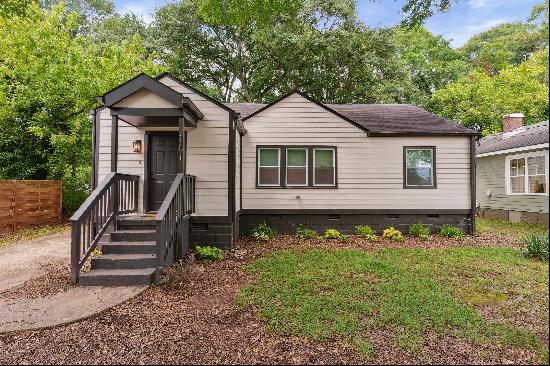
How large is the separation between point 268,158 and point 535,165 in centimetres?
933

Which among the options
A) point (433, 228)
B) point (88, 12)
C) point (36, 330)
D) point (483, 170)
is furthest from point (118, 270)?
point (88, 12)

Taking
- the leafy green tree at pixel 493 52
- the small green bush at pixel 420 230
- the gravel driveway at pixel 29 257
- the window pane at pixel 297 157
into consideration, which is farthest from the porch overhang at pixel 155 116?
the leafy green tree at pixel 493 52

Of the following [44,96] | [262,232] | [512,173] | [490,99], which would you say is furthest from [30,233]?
[490,99]

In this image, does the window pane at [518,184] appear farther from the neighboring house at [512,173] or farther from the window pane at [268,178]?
the window pane at [268,178]

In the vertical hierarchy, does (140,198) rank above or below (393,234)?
above

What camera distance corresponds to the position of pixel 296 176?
9.70m

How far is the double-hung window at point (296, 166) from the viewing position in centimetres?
963

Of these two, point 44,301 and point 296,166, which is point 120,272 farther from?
point 296,166

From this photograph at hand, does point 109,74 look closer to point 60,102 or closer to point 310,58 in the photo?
point 60,102

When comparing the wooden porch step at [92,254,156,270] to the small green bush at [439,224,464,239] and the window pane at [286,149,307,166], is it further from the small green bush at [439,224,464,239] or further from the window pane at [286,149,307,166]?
the small green bush at [439,224,464,239]

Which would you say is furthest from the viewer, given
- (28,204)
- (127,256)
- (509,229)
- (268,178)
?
(509,229)

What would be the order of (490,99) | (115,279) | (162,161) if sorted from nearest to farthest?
(115,279) → (162,161) → (490,99)

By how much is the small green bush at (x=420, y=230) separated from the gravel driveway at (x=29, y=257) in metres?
8.79

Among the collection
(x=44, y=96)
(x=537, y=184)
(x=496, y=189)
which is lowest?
(x=496, y=189)
